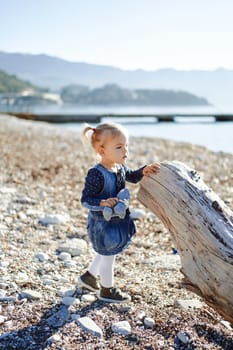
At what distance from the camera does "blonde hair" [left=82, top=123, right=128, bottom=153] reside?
3906 millimetres

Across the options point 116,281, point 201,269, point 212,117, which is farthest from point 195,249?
point 212,117

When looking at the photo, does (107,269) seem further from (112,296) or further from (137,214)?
(137,214)

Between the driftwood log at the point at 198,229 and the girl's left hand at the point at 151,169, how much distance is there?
1.5 inches

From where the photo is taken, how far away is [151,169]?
13.4 ft

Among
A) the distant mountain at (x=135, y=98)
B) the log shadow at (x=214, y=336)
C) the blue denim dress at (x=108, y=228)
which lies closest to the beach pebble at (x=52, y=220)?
the blue denim dress at (x=108, y=228)

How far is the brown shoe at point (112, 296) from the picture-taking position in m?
4.29

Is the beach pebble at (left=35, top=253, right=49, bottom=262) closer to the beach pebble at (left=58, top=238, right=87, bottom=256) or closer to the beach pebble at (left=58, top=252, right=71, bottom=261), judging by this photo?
the beach pebble at (left=58, top=252, right=71, bottom=261)

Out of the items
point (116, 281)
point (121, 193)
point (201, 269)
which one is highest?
point (121, 193)

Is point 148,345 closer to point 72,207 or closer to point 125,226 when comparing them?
point 125,226

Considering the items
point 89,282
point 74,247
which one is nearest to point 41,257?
point 74,247

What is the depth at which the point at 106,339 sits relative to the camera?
11.8 feet

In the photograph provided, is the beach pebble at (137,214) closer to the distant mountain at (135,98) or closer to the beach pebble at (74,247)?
the beach pebble at (74,247)

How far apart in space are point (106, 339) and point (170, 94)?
170641 millimetres

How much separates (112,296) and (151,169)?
3.75ft
